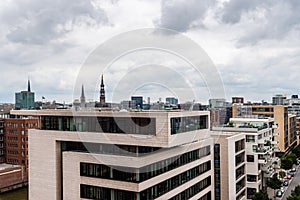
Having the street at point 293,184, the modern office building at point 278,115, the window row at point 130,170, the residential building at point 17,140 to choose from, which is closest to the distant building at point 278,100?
the modern office building at point 278,115

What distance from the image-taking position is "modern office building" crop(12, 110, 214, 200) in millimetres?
19906

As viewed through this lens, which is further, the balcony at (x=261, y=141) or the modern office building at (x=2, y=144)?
the modern office building at (x=2, y=144)

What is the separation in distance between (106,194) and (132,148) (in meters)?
3.57

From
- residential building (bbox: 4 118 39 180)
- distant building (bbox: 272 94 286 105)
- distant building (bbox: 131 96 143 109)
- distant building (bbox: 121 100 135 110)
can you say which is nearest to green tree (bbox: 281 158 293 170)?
distant building (bbox: 131 96 143 109)

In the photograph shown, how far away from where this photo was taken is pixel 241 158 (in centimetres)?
3553

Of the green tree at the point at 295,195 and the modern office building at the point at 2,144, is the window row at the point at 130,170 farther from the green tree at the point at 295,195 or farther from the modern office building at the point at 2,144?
the modern office building at the point at 2,144

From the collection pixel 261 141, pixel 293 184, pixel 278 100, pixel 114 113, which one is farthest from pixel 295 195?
pixel 278 100

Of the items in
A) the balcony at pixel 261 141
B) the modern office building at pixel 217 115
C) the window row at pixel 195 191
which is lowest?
the window row at pixel 195 191

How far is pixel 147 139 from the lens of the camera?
1948 centimetres

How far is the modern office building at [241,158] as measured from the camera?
31.4 meters

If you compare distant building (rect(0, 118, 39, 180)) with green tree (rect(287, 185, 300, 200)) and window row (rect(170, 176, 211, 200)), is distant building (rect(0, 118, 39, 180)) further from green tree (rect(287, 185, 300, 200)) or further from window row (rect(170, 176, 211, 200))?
green tree (rect(287, 185, 300, 200))

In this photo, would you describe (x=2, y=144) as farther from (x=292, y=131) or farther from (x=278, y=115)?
(x=292, y=131)

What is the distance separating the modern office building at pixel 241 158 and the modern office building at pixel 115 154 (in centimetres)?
571

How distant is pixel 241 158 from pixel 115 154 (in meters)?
19.0
